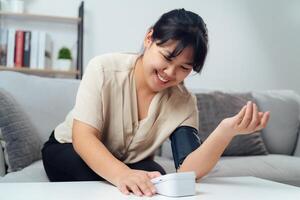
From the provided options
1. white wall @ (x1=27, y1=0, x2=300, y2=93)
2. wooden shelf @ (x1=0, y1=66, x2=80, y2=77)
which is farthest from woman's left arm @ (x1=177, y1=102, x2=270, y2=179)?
white wall @ (x1=27, y1=0, x2=300, y2=93)

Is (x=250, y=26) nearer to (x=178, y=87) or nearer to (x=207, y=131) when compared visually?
(x=207, y=131)

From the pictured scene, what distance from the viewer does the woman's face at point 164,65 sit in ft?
3.22

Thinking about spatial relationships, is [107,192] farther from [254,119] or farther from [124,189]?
[254,119]

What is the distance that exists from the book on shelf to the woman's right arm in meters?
1.53

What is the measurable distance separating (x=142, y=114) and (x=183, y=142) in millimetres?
144

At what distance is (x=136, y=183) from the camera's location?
763 millimetres

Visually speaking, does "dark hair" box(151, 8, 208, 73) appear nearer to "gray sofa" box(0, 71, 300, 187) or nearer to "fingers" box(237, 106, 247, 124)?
"fingers" box(237, 106, 247, 124)

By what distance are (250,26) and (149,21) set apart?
791mm

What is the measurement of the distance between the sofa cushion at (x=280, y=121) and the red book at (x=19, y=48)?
1.50 m

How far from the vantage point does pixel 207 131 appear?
2.05 metres

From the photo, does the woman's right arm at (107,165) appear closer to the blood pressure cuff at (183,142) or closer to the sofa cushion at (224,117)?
the blood pressure cuff at (183,142)

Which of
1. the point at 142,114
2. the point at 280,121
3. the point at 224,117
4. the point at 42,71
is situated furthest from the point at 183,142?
the point at 42,71

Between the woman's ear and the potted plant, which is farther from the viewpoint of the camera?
the potted plant

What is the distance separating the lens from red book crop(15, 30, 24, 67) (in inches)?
93.1
